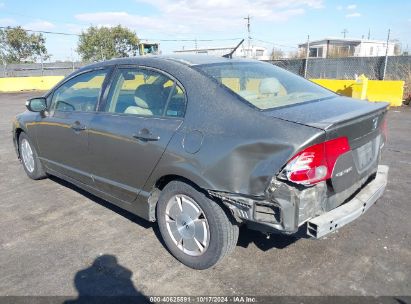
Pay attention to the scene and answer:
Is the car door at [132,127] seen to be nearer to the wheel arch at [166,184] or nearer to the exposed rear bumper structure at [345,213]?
the wheel arch at [166,184]

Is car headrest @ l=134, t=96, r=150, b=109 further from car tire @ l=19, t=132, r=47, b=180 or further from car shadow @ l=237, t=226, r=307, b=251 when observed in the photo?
car tire @ l=19, t=132, r=47, b=180

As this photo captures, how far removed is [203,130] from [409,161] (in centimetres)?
435

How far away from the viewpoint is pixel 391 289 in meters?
2.66

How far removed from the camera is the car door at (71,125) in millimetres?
3834

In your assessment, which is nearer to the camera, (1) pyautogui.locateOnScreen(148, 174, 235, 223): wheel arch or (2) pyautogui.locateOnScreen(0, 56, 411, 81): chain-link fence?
(1) pyautogui.locateOnScreen(148, 174, 235, 223): wheel arch

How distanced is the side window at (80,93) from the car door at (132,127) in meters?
0.26

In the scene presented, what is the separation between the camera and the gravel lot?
276 cm

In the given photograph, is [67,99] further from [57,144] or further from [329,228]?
[329,228]

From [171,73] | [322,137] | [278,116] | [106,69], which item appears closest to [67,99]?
[106,69]

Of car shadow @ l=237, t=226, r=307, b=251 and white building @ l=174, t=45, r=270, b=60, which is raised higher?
white building @ l=174, t=45, r=270, b=60

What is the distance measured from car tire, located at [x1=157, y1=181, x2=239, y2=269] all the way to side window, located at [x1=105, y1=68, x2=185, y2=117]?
Answer: 0.64 m

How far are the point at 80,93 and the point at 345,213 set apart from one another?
3.07 metres

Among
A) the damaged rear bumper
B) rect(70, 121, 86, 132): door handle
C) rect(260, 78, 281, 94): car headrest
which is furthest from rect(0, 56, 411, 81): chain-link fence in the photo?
the damaged rear bumper

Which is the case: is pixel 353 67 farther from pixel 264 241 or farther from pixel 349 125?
pixel 349 125
